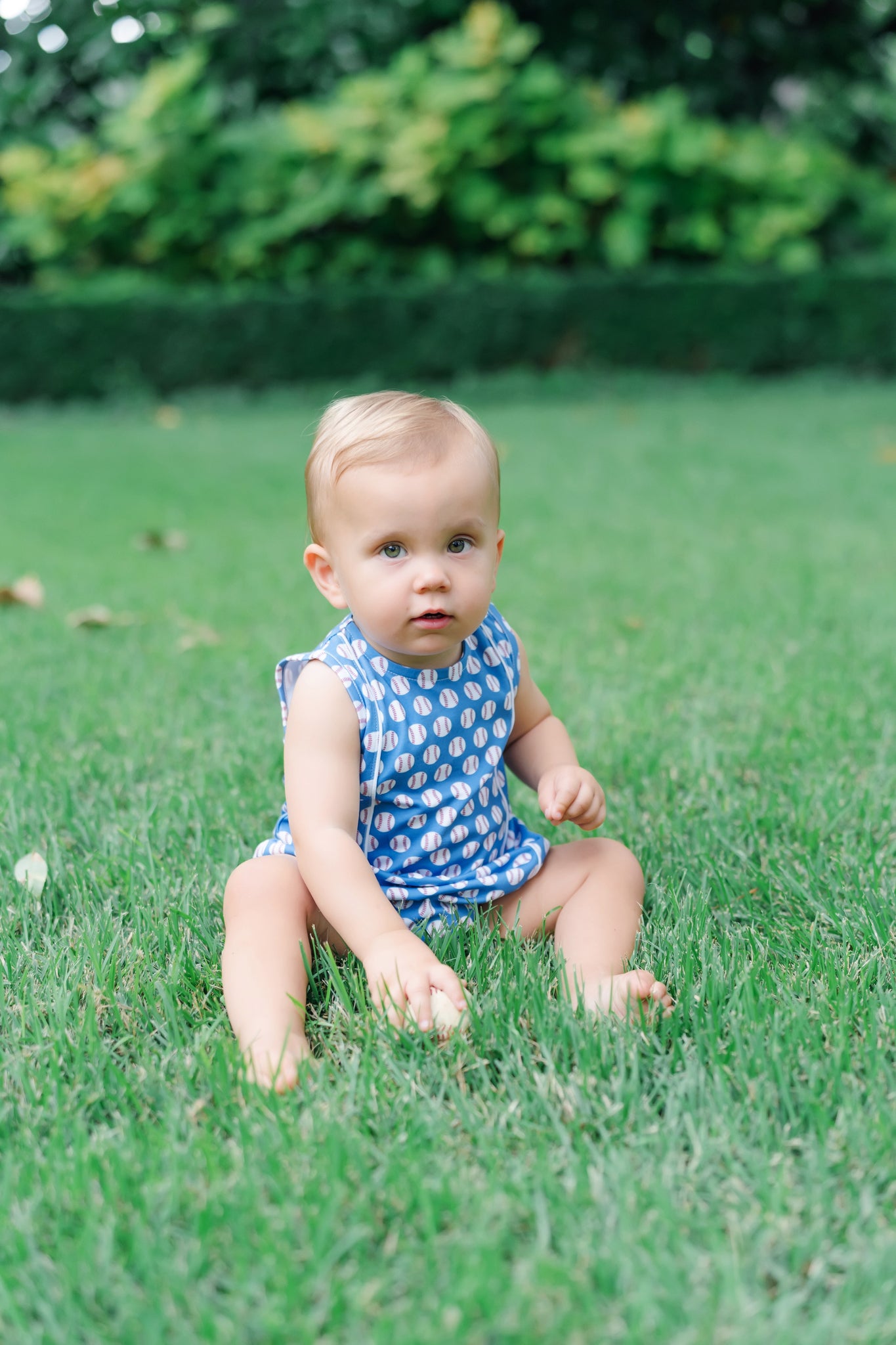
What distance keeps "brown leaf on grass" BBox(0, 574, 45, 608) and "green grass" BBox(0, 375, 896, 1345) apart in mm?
288

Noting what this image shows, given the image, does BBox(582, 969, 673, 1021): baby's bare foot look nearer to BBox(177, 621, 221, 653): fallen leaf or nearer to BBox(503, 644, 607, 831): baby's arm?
BBox(503, 644, 607, 831): baby's arm

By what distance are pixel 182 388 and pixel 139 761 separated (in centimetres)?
823

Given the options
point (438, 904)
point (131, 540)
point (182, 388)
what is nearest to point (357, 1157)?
point (438, 904)

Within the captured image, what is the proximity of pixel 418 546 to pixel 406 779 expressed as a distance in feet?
1.09

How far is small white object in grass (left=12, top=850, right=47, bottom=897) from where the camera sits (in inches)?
73.4

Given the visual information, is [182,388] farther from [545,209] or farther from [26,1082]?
[26,1082]

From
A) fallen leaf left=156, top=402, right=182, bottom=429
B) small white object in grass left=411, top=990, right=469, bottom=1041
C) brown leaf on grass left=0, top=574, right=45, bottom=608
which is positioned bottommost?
fallen leaf left=156, top=402, right=182, bottom=429

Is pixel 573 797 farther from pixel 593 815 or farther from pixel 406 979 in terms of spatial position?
pixel 406 979

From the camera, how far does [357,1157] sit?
118 cm

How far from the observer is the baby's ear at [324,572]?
1727 mm

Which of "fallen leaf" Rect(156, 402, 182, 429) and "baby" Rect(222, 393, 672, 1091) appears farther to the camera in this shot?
"fallen leaf" Rect(156, 402, 182, 429)

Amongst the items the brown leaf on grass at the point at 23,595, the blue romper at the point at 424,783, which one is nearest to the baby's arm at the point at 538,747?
the blue romper at the point at 424,783

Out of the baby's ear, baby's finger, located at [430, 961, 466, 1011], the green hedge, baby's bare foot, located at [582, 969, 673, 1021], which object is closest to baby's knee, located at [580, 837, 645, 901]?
baby's bare foot, located at [582, 969, 673, 1021]

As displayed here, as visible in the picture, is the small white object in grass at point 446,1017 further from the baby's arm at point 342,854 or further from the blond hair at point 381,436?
the blond hair at point 381,436
